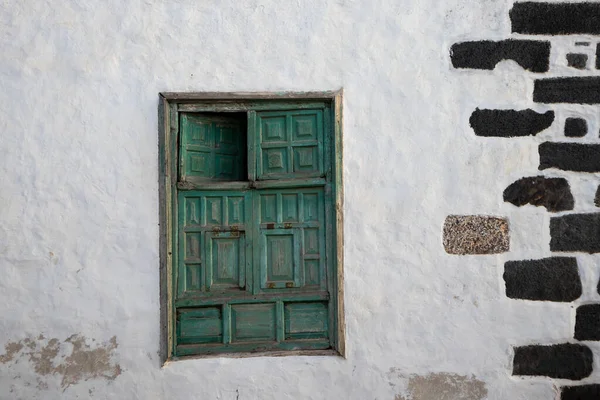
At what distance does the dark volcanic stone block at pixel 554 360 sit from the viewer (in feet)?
9.39

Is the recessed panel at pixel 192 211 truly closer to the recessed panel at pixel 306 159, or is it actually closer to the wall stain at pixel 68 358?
the recessed panel at pixel 306 159

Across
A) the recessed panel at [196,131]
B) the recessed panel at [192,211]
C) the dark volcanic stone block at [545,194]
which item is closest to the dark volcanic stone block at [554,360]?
the dark volcanic stone block at [545,194]

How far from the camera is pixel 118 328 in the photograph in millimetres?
2846

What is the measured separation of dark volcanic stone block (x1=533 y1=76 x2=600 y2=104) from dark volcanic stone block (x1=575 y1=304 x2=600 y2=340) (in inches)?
39.2

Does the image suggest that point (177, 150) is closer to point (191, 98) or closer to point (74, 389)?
point (191, 98)

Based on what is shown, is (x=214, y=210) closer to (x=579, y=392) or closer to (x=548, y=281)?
(x=548, y=281)

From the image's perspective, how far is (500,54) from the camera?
9.61ft

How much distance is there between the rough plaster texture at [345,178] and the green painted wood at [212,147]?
16cm

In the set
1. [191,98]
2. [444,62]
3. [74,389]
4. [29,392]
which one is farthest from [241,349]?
[444,62]

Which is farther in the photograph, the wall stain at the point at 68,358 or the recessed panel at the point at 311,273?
the recessed panel at the point at 311,273

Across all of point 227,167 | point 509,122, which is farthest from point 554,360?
point 227,167

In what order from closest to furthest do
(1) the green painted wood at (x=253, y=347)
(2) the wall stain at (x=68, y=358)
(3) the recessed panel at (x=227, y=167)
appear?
(2) the wall stain at (x=68, y=358), (1) the green painted wood at (x=253, y=347), (3) the recessed panel at (x=227, y=167)

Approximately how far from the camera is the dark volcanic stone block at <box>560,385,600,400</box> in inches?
112

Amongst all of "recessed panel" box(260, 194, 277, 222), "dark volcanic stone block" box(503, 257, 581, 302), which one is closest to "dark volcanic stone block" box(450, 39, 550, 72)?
"dark volcanic stone block" box(503, 257, 581, 302)
